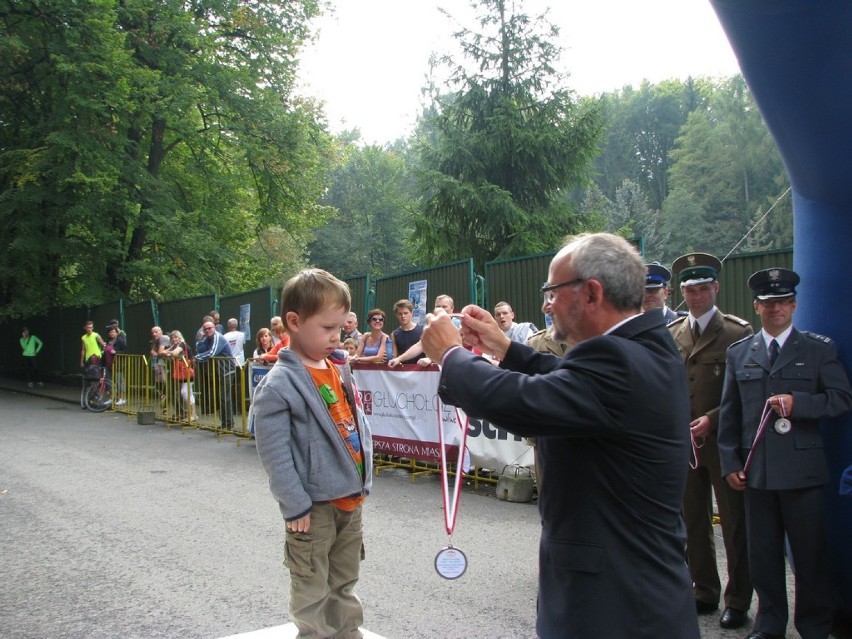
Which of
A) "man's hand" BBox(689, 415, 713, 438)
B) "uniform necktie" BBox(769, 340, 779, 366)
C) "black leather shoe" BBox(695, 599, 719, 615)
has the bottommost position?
"black leather shoe" BBox(695, 599, 719, 615)

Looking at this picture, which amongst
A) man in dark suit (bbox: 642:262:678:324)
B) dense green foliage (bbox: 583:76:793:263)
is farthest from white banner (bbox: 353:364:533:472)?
dense green foliage (bbox: 583:76:793:263)

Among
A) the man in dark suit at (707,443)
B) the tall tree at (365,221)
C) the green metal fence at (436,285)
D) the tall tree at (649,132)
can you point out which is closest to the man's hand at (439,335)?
the man in dark suit at (707,443)

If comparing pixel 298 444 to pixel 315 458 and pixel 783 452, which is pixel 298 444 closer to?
pixel 315 458

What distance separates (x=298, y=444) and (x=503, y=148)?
68.7 feet

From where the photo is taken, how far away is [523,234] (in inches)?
882

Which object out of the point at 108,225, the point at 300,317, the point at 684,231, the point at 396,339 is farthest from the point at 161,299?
the point at 684,231

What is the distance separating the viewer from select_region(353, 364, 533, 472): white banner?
7785 millimetres

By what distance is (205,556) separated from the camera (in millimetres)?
5625

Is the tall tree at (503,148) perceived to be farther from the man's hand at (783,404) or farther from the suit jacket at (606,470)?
the suit jacket at (606,470)

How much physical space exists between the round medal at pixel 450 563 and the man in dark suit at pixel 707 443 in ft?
7.16

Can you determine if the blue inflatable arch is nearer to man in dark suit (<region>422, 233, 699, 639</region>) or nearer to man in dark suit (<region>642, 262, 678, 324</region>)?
man in dark suit (<region>642, 262, 678, 324</region>)

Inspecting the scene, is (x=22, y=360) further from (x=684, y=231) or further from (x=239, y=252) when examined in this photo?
(x=684, y=231)

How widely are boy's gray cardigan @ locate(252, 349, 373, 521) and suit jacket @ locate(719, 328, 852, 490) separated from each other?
7.23 ft

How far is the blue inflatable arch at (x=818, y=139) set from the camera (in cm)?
321
